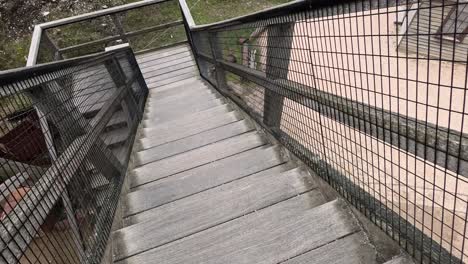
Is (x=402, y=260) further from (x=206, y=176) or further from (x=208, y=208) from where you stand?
(x=206, y=176)

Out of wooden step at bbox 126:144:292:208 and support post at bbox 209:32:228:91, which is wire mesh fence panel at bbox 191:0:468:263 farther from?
support post at bbox 209:32:228:91

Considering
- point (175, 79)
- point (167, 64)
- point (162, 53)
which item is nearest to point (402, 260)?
point (175, 79)

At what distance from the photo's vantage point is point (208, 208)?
217cm

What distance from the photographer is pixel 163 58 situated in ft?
22.8

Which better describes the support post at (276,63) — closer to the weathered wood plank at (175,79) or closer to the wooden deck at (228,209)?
the wooden deck at (228,209)

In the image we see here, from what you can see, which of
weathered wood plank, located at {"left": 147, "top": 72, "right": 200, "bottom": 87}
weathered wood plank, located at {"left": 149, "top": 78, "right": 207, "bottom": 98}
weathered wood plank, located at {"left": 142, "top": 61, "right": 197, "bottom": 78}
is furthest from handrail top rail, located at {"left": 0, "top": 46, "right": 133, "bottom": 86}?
weathered wood plank, located at {"left": 142, "top": 61, "right": 197, "bottom": 78}

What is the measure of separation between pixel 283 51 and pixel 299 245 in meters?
1.11

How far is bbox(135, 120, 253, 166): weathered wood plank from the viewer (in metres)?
3.12

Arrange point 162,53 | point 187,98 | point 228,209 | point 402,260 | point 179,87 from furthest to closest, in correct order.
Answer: point 162,53, point 179,87, point 187,98, point 228,209, point 402,260

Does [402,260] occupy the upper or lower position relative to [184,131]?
upper

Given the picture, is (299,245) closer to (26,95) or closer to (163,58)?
(26,95)

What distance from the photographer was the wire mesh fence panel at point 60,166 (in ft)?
4.42

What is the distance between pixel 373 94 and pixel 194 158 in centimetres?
135

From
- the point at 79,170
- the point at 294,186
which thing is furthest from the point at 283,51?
the point at 79,170
